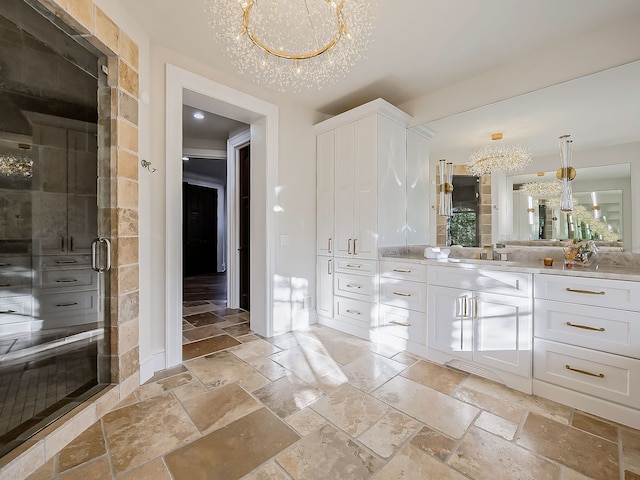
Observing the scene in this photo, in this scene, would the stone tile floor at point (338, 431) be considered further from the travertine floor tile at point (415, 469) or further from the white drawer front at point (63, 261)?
the white drawer front at point (63, 261)

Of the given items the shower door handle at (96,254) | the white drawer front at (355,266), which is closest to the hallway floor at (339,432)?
the shower door handle at (96,254)

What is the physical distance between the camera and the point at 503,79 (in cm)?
257

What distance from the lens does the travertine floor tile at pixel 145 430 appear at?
1438mm

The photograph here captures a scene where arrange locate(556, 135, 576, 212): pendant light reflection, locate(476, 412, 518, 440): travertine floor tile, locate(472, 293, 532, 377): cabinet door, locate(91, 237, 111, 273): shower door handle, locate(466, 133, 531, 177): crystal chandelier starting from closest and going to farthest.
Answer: locate(476, 412, 518, 440): travertine floor tile
locate(91, 237, 111, 273): shower door handle
locate(472, 293, 532, 377): cabinet door
locate(556, 135, 576, 212): pendant light reflection
locate(466, 133, 531, 177): crystal chandelier

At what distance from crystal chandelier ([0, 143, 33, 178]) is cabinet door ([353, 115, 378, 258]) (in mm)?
2571

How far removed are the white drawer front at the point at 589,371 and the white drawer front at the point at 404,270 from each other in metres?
0.97

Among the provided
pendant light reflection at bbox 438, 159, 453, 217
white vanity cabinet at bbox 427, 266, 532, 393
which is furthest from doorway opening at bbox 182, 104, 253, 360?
pendant light reflection at bbox 438, 159, 453, 217

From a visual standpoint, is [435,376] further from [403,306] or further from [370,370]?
[403,306]

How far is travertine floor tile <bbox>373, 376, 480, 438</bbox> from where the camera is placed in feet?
5.55

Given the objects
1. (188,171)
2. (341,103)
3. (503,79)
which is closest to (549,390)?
(503,79)

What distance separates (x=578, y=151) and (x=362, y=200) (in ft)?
6.10

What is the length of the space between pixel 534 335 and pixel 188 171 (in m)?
7.72

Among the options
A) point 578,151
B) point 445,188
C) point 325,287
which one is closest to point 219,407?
point 325,287

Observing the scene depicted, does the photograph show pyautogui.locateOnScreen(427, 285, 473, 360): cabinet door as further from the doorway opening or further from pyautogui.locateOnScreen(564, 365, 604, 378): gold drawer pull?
the doorway opening
